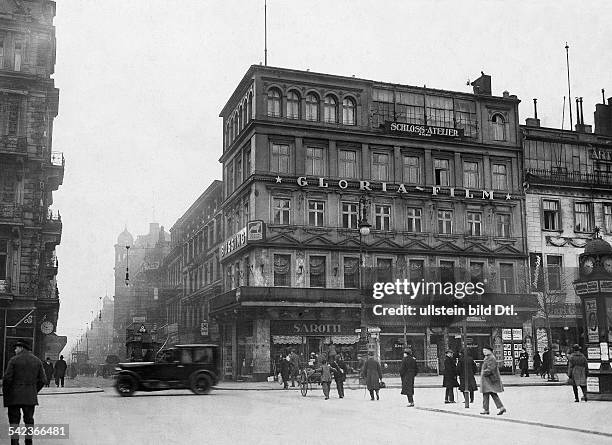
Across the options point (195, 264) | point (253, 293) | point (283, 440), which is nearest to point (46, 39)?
point (253, 293)

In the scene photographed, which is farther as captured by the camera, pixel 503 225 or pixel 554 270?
pixel 554 270

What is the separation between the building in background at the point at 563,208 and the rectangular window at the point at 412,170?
8075 millimetres

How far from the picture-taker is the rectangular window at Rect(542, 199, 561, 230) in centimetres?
5322

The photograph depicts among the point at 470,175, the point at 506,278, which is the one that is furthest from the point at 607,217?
the point at 470,175

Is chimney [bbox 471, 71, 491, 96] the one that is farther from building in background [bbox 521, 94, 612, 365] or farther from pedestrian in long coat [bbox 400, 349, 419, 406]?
pedestrian in long coat [bbox 400, 349, 419, 406]

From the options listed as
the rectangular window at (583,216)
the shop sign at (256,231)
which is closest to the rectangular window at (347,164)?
the shop sign at (256,231)

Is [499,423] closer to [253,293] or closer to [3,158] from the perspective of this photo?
[253,293]

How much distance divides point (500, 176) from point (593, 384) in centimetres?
3061

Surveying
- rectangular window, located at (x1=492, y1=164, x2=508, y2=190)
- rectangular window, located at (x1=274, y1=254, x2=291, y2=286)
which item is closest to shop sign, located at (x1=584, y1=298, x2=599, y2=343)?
rectangular window, located at (x1=274, y1=254, x2=291, y2=286)

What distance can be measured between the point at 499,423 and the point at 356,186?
32185mm

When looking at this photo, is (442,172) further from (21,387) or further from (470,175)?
(21,387)

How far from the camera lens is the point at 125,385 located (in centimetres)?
2848

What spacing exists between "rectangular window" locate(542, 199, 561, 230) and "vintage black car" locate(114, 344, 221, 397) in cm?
3134

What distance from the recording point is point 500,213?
52031 millimetres
